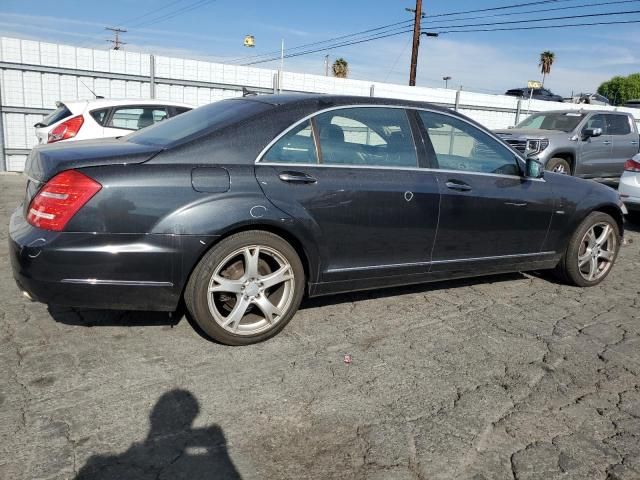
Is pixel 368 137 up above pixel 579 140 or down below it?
below

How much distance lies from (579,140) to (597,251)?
A: 22.9 ft

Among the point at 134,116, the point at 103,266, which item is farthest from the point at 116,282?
the point at 134,116

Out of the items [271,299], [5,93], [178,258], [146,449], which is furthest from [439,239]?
[5,93]

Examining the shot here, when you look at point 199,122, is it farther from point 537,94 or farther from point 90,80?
point 537,94

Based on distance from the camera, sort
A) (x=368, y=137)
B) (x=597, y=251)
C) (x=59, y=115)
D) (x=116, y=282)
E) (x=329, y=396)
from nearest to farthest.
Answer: (x=329, y=396) < (x=116, y=282) < (x=368, y=137) < (x=597, y=251) < (x=59, y=115)

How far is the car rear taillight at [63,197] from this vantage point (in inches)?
118

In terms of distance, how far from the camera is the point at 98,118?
8352 millimetres

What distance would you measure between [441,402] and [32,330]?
263 cm

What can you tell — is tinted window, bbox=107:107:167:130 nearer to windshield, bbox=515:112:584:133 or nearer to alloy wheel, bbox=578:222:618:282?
alloy wheel, bbox=578:222:618:282

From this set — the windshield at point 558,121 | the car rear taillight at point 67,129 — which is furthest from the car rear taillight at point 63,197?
the windshield at point 558,121

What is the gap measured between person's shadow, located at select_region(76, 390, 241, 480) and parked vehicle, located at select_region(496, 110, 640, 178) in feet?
30.8

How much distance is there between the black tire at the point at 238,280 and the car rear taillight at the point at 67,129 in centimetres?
585

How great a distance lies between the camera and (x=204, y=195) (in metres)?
3.21

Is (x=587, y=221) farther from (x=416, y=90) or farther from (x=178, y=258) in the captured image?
(x=416, y=90)
